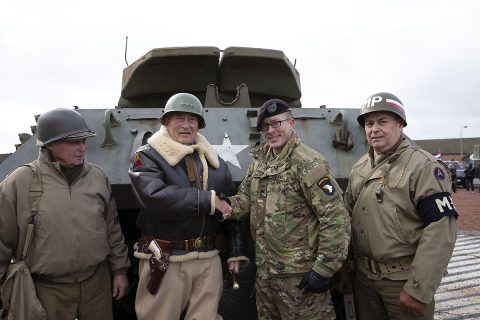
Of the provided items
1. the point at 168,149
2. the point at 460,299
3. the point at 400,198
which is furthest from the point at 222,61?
the point at 460,299

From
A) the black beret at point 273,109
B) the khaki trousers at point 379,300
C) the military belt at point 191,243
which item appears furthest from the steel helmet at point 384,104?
the military belt at point 191,243

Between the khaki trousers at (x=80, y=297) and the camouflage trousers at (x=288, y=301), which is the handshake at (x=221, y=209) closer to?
the camouflage trousers at (x=288, y=301)

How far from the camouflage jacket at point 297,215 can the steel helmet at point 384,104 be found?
507mm

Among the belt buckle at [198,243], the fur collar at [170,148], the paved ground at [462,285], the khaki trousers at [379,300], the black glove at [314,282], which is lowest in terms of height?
the paved ground at [462,285]

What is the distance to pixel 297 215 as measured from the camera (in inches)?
115

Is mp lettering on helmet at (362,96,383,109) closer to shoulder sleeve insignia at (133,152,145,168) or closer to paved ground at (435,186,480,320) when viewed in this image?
shoulder sleeve insignia at (133,152,145,168)

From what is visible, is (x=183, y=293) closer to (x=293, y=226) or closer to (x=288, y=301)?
(x=288, y=301)

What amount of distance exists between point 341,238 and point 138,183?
1.33 m

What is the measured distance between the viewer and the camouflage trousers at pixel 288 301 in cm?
286

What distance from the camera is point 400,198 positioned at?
2846mm

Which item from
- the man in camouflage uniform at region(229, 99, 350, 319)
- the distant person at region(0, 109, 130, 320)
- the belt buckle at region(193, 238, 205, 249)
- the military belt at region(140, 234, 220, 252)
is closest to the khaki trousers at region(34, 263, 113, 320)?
the distant person at region(0, 109, 130, 320)

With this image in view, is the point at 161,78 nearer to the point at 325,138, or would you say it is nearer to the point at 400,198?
the point at 325,138

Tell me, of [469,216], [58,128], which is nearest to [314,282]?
[58,128]

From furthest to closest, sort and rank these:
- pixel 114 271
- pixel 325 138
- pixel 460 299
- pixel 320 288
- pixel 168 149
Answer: pixel 460 299 < pixel 325 138 < pixel 114 271 < pixel 168 149 < pixel 320 288
